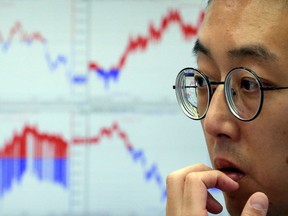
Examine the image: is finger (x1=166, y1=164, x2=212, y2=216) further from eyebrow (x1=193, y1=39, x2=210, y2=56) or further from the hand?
eyebrow (x1=193, y1=39, x2=210, y2=56)

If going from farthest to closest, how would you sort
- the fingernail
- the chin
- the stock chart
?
the stock chart → the chin → the fingernail

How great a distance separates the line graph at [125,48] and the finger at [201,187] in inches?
33.3

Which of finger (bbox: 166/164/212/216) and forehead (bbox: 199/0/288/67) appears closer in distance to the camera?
forehead (bbox: 199/0/288/67)

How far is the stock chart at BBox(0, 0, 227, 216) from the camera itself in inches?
70.5

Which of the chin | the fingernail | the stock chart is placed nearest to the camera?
A: the fingernail

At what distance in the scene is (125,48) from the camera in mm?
1809

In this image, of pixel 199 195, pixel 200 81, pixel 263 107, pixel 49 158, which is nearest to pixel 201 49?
pixel 200 81

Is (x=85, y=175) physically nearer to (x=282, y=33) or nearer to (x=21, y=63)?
(x=21, y=63)

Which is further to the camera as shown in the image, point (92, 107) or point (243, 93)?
point (92, 107)

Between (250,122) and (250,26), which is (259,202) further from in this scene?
(250,26)

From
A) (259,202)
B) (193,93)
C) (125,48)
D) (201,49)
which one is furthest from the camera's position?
(125,48)

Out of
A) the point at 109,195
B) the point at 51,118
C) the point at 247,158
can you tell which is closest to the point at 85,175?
the point at 109,195

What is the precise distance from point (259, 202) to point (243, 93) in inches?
7.7

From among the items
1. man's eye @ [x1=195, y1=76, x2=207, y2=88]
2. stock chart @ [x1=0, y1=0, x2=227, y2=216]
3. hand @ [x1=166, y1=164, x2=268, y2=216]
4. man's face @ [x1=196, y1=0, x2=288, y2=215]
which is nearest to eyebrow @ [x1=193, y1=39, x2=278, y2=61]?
man's face @ [x1=196, y1=0, x2=288, y2=215]
